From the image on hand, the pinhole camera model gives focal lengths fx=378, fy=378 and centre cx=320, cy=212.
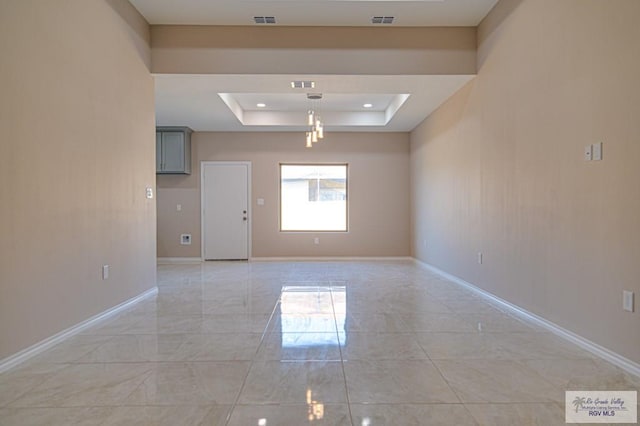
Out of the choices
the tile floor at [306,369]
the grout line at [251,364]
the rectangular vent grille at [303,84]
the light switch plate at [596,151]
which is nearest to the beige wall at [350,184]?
the rectangular vent grille at [303,84]

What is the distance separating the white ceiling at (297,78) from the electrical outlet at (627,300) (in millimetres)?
2976

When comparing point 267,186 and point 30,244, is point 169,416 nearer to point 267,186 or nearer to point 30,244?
point 30,244

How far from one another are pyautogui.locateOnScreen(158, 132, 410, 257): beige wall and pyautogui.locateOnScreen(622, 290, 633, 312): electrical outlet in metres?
5.36

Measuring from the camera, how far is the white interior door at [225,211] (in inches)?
296

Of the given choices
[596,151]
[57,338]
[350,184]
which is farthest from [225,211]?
[596,151]

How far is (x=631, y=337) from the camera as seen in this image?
7.43 feet

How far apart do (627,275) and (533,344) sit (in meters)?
0.78

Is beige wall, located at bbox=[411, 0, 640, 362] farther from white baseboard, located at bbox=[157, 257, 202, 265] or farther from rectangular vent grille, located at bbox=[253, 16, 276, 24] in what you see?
white baseboard, located at bbox=[157, 257, 202, 265]

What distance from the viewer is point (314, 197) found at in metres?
7.86

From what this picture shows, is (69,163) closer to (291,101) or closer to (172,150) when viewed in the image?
(291,101)

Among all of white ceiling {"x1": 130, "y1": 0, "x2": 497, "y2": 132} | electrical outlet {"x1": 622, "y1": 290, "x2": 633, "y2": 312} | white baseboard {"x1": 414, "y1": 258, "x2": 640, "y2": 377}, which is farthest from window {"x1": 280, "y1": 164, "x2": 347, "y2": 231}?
electrical outlet {"x1": 622, "y1": 290, "x2": 633, "y2": 312}

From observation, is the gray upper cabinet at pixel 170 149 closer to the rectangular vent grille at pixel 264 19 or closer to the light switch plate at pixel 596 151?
the rectangular vent grille at pixel 264 19

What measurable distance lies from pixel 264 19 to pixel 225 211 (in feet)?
13.8

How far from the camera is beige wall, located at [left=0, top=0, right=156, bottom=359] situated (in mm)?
2381
